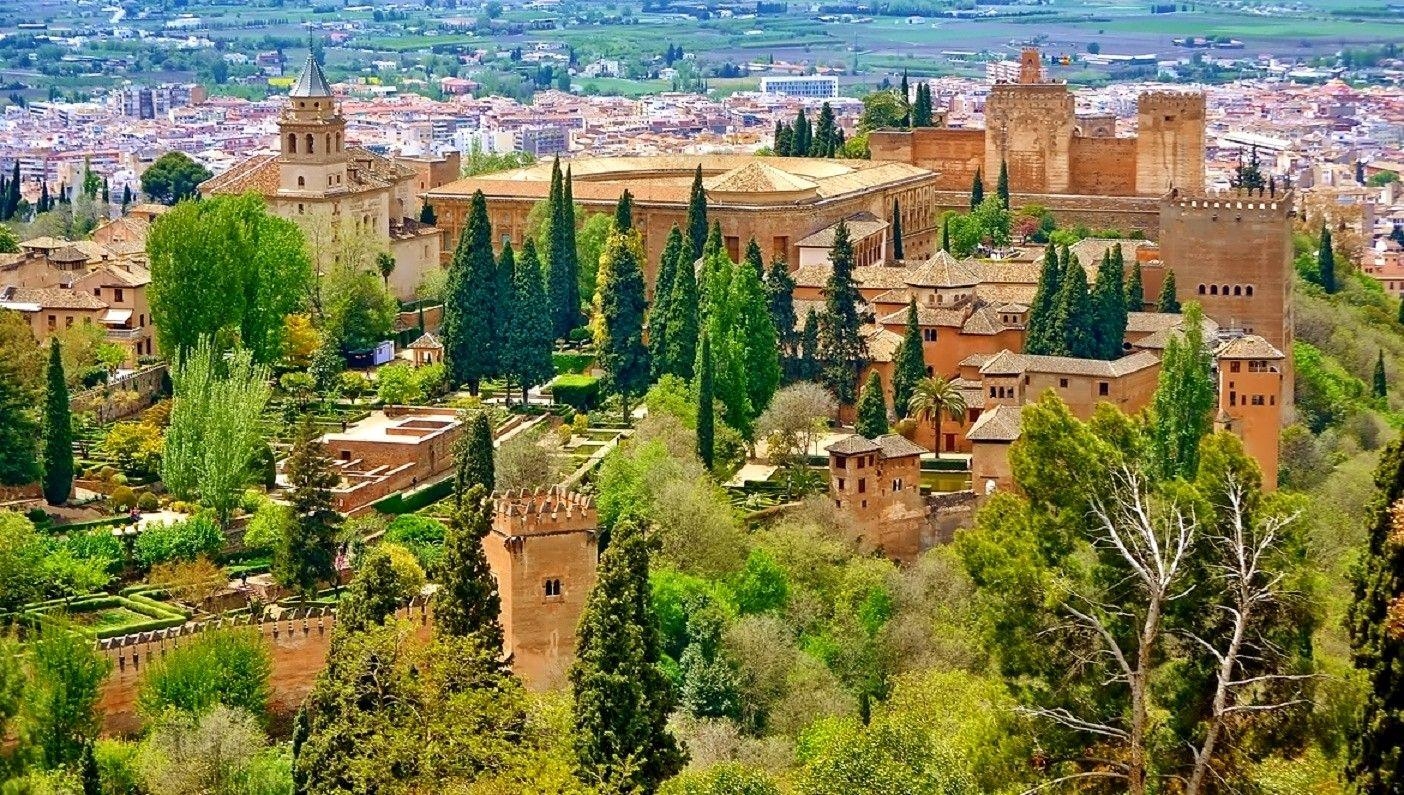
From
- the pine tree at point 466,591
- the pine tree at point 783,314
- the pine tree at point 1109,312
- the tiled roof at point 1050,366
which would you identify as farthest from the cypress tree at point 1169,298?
the pine tree at point 466,591

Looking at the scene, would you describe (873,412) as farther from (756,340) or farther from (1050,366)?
(1050,366)

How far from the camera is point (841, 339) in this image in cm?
4106

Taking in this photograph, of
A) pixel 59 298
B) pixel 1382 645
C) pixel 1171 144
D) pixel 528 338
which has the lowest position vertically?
pixel 528 338

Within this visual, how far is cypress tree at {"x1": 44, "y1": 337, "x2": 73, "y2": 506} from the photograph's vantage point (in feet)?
111

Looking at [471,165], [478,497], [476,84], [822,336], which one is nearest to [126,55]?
[476,84]

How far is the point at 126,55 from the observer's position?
170500 mm

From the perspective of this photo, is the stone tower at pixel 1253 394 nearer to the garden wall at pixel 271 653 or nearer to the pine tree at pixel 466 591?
the garden wall at pixel 271 653

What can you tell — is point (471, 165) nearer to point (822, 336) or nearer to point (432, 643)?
point (822, 336)

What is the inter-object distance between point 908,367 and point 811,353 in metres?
1.62

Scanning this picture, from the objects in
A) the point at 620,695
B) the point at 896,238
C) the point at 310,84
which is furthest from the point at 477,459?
the point at 896,238

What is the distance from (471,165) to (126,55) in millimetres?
112903

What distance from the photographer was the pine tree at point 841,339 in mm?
40938

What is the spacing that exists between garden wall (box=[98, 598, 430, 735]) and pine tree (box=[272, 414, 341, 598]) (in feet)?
2.85

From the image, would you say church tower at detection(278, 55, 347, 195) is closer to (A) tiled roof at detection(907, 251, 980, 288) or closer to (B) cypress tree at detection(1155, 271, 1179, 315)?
(A) tiled roof at detection(907, 251, 980, 288)
